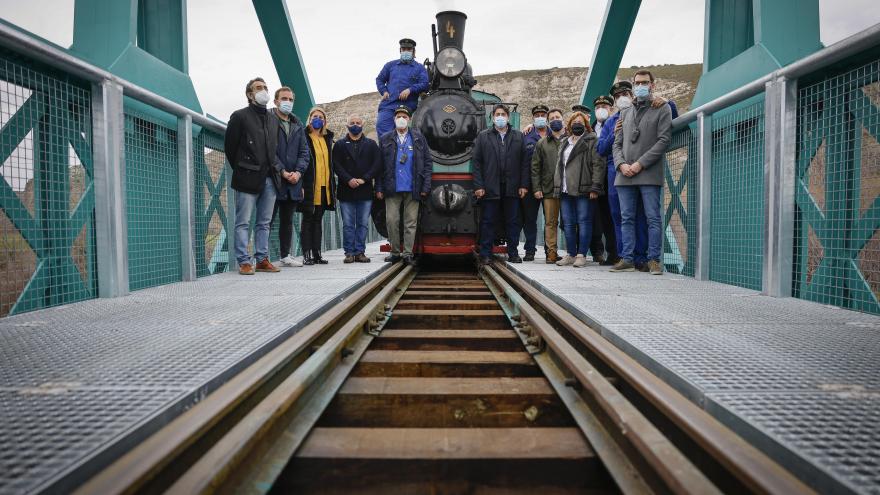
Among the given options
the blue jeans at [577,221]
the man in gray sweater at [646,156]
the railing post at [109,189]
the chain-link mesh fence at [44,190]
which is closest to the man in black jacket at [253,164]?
the railing post at [109,189]

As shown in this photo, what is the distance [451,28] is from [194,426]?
24.6 feet

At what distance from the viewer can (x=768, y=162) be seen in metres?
3.26

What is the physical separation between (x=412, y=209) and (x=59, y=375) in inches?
181

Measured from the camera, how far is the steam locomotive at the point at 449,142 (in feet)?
20.5

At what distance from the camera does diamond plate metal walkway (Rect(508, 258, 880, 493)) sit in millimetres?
1104

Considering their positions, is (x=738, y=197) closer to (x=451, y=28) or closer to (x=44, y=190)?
(x=44, y=190)

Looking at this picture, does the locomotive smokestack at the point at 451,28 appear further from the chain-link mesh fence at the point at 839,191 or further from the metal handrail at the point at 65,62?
the chain-link mesh fence at the point at 839,191

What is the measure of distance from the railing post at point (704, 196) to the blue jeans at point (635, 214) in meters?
0.48

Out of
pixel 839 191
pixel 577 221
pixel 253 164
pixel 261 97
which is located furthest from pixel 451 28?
pixel 839 191

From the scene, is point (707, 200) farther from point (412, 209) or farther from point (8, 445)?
point (8, 445)

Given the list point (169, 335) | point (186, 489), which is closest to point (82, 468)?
point (186, 489)

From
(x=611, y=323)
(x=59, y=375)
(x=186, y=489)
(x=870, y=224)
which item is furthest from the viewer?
(x=870, y=224)

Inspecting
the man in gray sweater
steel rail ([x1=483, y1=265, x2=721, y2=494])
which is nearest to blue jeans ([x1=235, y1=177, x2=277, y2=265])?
the man in gray sweater

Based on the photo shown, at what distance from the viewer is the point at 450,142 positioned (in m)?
6.77
